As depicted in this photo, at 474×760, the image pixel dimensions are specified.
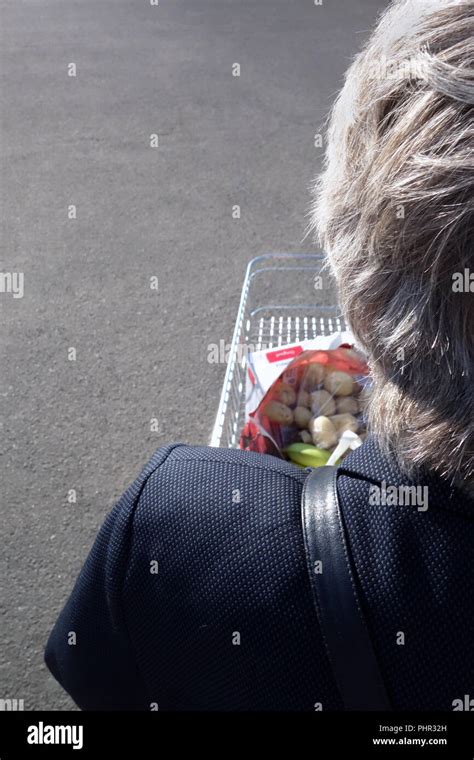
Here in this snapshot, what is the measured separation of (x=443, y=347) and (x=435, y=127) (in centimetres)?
24

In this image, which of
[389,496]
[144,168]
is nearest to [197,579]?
[389,496]

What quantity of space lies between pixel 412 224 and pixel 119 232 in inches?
151

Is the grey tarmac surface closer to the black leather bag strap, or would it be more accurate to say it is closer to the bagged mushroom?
the bagged mushroom

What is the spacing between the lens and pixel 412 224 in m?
0.81

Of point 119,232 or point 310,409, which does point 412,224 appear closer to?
point 310,409

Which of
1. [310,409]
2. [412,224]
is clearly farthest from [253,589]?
[310,409]

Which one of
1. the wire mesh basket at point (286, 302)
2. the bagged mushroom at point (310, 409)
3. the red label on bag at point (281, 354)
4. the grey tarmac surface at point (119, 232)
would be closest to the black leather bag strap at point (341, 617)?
the bagged mushroom at point (310, 409)

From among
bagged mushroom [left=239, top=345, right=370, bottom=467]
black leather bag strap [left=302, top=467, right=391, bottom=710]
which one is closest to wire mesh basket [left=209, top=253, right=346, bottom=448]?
bagged mushroom [left=239, top=345, right=370, bottom=467]

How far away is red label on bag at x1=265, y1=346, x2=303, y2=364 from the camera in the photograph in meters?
1.95

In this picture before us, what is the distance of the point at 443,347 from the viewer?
849 millimetres

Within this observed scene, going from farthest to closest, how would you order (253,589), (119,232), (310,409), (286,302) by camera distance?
(119,232) → (286,302) → (310,409) → (253,589)

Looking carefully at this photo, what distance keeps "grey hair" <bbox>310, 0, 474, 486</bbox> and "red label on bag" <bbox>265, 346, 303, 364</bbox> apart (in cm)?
98

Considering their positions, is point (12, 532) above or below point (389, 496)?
below

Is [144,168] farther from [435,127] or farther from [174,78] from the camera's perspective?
[435,127]
